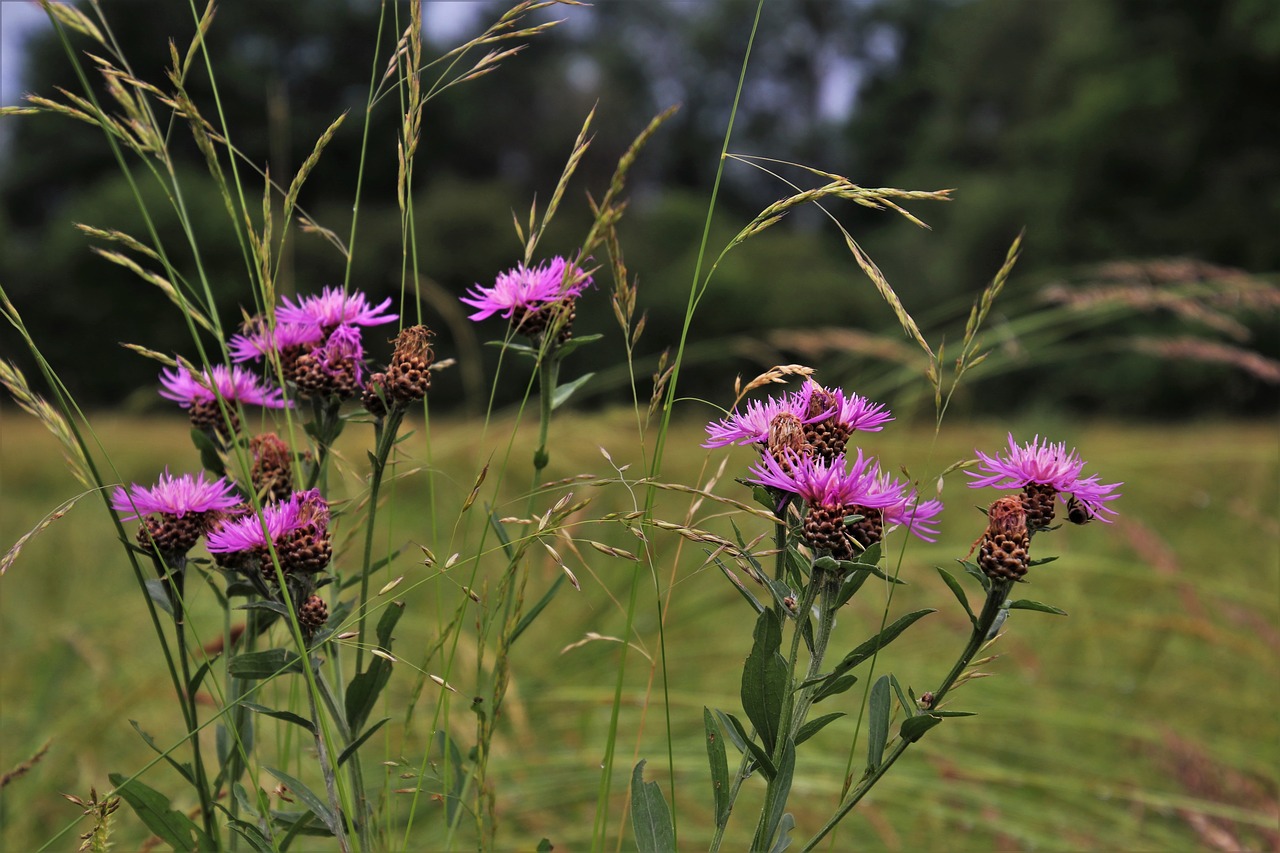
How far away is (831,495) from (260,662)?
1.07 feet

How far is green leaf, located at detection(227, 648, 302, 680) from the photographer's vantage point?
1.93 ft

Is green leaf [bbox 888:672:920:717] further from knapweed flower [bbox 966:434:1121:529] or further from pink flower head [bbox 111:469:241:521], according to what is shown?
pink flower head [bbox 111:469:241:521]

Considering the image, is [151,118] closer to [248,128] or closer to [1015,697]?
[1015,697]

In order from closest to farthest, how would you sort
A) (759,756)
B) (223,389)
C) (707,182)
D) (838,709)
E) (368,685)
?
(759,756), (368,685), (223,389), (838,709), (707,182)

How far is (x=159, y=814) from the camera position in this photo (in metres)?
0.65

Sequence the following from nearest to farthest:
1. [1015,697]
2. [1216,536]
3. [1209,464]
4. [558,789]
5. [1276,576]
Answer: [558,789] < [1015,697] < [1276,576] < [1216,536] < [1209,464]

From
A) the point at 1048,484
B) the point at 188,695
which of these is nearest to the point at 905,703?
the point at 1048,484

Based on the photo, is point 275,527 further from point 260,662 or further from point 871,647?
point 871,647

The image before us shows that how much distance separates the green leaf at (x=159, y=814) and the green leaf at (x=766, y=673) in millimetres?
344

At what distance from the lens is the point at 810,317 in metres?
13.0

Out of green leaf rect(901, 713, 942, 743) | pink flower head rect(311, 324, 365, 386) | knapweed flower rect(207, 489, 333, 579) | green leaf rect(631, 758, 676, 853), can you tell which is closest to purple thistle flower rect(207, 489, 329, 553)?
knapweed flower rect(207, 489, 333, 579)

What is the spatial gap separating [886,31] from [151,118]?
24239 mm

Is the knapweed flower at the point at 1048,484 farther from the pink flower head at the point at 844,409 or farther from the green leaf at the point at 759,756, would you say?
the green leaf at the point at 759,756

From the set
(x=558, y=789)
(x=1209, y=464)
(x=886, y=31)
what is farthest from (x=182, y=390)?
(x=886, y=31)
